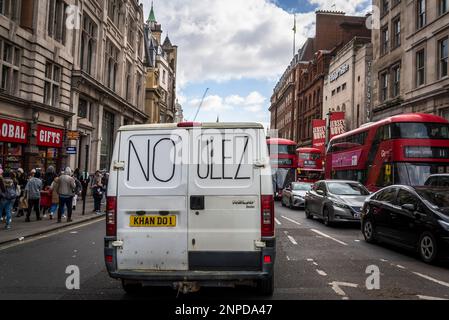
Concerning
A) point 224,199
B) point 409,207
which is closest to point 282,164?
point 409,207

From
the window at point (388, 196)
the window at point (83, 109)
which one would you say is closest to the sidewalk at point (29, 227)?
the window at point (388, 196)

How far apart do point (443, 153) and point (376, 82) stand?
801 inches

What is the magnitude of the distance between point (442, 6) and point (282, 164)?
14274mm

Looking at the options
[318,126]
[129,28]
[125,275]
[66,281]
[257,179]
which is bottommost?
[66,281]

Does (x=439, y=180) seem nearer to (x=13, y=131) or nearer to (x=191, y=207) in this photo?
(x=191, y=207)

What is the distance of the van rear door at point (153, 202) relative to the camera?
17.3ft

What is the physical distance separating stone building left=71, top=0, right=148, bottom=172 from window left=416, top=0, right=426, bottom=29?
22.0 m

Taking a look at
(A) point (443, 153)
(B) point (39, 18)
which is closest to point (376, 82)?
(A) point (443, 153)

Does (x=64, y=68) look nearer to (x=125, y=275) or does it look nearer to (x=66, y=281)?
(x=66, y=281)

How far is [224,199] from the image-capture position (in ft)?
17.3

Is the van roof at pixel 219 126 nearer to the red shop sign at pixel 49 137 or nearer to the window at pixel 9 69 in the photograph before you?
the window at pixel 9 69

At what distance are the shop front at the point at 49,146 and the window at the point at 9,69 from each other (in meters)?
2.37

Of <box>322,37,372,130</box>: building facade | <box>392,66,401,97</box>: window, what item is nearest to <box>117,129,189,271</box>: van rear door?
<box>392,66,401,97</box>: window
